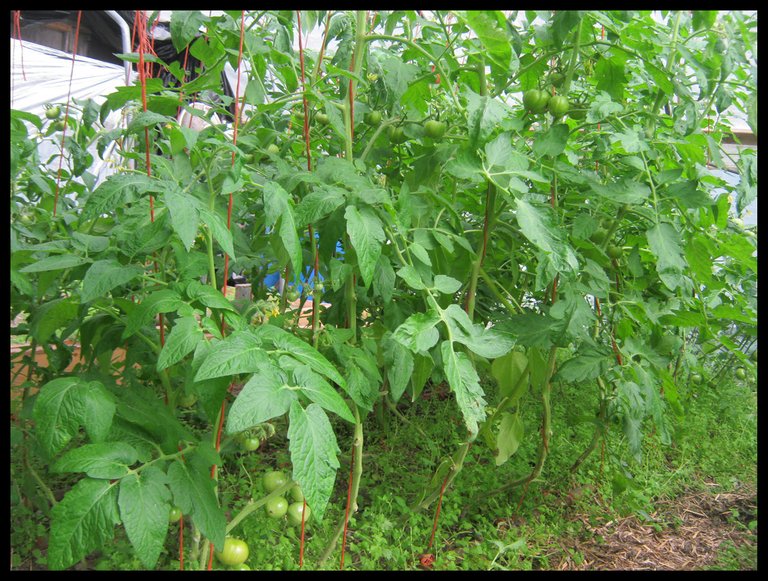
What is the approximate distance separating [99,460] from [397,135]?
828 millimetres

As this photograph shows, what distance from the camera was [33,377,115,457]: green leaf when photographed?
0.89 metres

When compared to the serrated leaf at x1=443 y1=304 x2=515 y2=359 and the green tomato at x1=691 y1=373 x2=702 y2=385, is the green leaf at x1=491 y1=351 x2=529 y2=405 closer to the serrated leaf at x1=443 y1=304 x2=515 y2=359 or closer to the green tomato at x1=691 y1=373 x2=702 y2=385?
the serrated leaf at x1=443 y1=304 x2=515 y2=359

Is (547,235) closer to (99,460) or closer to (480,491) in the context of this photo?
(99,460)

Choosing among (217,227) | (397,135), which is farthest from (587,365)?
(217,227)

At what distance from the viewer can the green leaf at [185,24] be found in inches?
46.7

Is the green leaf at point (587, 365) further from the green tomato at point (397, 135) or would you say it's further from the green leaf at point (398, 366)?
the green tomato at point (397, 135)

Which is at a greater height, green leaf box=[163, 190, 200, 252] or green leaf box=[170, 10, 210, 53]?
green leaf box=[170, 10, 210, 53]

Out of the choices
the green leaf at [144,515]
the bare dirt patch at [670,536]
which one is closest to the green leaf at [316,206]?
the green leaf at [144,515]

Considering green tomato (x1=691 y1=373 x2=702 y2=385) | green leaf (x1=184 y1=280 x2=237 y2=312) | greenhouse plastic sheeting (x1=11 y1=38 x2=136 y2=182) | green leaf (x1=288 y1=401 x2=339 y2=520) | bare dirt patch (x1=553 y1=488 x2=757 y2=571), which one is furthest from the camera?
greenhouse plastic sheeting (x1=11 y1=38 x2=136 y2=182)

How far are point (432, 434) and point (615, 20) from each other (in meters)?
1.46

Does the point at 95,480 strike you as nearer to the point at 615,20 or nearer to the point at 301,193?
the point at 301,193

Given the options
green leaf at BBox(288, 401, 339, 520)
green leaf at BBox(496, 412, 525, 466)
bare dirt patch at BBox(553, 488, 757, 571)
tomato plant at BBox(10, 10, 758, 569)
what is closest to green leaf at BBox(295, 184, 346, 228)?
tomato plant at BBox(10, 10, 758, 569)

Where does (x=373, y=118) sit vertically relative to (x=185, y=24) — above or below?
below

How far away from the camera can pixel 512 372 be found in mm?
1484
